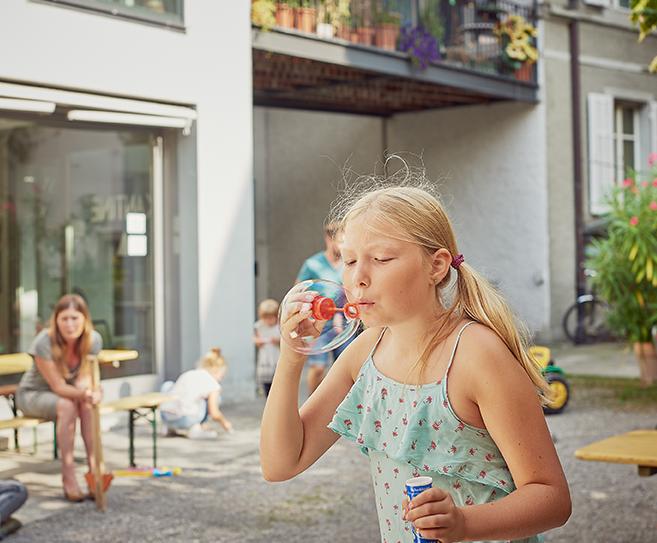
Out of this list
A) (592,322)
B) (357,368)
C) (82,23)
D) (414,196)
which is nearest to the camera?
(414,196)

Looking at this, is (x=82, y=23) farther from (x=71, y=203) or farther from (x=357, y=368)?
(x=357, y=368)

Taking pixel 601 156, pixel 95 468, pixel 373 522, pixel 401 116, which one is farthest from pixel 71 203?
pixel 601 156

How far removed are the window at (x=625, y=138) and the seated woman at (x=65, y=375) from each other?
1237 cm

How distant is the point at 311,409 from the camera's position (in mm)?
2326

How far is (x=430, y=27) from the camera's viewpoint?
14594 millimetres

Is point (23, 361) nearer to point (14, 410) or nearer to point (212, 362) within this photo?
point (14, 410)

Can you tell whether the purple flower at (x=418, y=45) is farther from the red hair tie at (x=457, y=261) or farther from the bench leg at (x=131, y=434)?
the red hair tie at (x=457, y=261)

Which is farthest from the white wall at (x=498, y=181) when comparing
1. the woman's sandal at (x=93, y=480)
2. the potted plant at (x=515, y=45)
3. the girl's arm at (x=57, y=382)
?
the woman's sandal at (x=93, y=480)

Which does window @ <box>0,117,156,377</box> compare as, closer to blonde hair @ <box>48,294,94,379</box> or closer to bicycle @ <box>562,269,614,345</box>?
blonde hair @ <box>48,294,94,379</box>

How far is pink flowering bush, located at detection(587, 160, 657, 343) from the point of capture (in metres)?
11.1

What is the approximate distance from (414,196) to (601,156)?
16.0 meters

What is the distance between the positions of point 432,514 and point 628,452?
293cm

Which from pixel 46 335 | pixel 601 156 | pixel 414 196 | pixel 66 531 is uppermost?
pixel 601 156

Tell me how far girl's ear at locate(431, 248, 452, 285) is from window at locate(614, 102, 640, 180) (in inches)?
640
